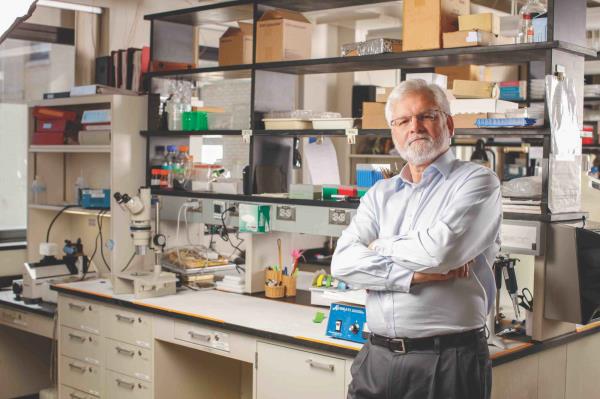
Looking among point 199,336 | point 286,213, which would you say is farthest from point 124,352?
point 286,213

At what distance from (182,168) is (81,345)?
1182mm

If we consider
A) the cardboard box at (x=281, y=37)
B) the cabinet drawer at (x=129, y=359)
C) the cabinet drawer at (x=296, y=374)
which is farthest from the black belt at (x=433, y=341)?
the cardboard box at (x=281, y=37)

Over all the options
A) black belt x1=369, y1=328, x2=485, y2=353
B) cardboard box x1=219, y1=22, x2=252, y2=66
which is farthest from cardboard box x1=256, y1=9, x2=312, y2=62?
black belt x1=369, y1=328, x2=485, y2=353

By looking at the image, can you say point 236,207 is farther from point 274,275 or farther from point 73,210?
point 73,210

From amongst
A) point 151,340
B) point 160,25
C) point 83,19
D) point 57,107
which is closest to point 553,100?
point 151,340

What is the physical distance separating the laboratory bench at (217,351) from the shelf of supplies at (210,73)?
4.08 ft

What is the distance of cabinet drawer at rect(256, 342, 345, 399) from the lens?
3027 millimetres

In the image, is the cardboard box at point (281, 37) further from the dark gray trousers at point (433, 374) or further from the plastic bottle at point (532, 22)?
the dark gray trousers at point (433, 374)

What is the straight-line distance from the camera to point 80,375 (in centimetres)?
424

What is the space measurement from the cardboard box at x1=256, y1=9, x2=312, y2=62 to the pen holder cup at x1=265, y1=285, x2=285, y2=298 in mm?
1206

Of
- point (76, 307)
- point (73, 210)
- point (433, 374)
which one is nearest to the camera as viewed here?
point (433, 374)

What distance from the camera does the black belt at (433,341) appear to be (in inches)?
93.1

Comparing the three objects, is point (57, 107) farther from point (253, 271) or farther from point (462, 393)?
point (462, 393)

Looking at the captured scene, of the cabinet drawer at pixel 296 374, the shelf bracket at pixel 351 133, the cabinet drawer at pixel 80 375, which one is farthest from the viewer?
the cabinet drawer at pixel 80 375
